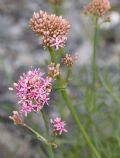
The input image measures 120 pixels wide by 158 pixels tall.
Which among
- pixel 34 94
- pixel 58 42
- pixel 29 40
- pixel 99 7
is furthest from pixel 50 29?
pixel 29 40

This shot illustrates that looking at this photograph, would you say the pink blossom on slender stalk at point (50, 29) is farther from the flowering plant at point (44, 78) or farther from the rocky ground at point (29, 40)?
the rocky ground at point (29, 40)

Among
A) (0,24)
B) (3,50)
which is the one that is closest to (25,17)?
(0,24)

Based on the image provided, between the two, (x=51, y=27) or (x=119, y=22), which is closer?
(x=51, y=27)

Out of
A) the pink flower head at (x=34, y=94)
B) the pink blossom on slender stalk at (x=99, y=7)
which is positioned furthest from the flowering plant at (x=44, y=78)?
the pink blossom on slender stalk at (x=99, y=7)

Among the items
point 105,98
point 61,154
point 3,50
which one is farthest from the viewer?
point 3,50

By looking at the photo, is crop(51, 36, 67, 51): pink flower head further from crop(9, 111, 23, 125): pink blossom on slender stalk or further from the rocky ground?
the rocky ground

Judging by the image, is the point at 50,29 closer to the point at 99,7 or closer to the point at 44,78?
the point at 44,78

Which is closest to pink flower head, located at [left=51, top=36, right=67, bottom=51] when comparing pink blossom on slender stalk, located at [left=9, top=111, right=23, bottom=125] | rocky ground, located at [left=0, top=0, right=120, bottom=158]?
pink blossom on slender stalk, located at [left=9, top=111, right=23, bottom=125]

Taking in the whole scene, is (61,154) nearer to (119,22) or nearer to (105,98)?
(105,98)
